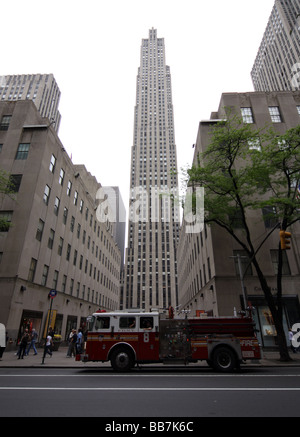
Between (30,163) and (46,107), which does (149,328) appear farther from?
(46,107)

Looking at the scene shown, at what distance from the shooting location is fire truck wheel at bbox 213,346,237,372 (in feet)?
36.2

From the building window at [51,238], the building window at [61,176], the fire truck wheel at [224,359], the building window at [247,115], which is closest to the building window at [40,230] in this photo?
the building window at [51,238]

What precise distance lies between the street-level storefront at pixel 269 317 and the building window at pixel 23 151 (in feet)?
89.8

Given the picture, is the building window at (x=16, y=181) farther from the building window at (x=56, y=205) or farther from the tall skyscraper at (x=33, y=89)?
the tall skyscraper at (x=33, y=89)

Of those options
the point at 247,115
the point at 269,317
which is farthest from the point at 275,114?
the point at 269,317

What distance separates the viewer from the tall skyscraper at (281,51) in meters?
91.9

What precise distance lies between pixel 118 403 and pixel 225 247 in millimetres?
19313

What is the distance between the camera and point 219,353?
11.3 metres

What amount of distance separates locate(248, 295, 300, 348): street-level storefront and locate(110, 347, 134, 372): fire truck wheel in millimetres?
14267

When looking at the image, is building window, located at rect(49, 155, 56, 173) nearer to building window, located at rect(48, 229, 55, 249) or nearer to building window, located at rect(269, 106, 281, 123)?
building window, located at rect(48, 229, 55, 249)

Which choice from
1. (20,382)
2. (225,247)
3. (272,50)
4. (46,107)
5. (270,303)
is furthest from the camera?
(46,107)

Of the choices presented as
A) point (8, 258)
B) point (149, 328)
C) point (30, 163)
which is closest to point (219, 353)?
point (149, 328)

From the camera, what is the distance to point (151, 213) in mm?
106188

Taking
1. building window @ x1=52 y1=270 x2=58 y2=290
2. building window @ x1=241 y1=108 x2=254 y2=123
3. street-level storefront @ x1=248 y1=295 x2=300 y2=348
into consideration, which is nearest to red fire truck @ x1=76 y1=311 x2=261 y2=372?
street-level storefront @ x1=248 y1=295 x2=300 y2=348
